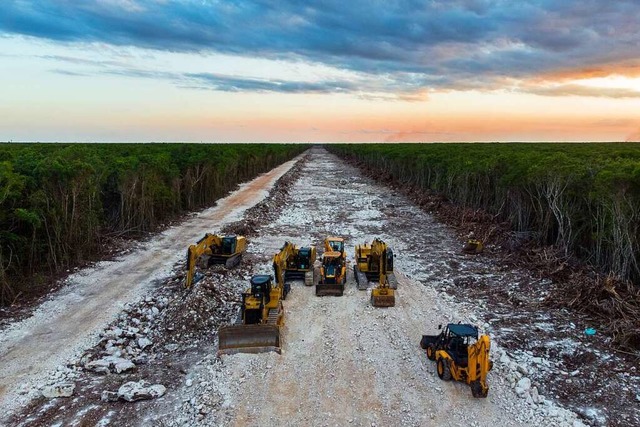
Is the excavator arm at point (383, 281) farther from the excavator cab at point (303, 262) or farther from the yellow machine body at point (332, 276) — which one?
the excavator cab at point (303, 262)

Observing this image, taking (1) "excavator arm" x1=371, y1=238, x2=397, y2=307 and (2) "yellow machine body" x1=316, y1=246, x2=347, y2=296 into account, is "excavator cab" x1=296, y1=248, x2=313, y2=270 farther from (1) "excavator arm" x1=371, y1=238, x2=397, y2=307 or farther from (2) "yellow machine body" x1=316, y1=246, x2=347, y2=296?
(1) "excavator arm" x1=371, y1=238, x2=397, y2=307

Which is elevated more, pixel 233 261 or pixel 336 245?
pixel 336 245

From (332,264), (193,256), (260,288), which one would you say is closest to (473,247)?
(332,264)

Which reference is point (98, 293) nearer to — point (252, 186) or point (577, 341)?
point (577, 341)

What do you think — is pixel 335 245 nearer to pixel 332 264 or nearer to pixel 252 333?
pixel 332 264

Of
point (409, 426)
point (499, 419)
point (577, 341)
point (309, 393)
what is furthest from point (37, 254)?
point (577, 341)

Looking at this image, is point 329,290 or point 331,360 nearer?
point 331,360
